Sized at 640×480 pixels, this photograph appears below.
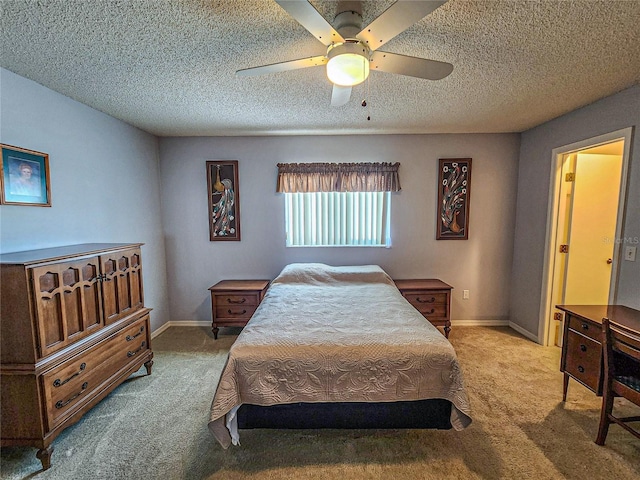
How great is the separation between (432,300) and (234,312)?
239cm

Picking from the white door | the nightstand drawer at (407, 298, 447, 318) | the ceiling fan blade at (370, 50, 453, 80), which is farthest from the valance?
the ceiling fan blade at (370, 50, 453, 80)

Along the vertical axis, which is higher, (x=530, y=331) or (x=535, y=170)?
(x=535, y=170)

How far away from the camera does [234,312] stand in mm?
3320

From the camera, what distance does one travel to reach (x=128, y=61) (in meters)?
1.81

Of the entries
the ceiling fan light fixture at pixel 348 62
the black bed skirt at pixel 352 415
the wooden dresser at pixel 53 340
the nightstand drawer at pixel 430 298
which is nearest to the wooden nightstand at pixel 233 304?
the wooden dresser at pixel 53 340

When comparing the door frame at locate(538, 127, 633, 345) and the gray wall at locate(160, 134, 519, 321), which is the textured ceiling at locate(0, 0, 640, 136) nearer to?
the door frame at locate(538, 127, 633, 345)

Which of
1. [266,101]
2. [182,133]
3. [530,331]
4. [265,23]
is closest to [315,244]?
[266,101]

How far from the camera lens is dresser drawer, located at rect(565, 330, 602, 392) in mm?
1869

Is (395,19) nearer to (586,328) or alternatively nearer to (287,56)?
→ (287,56)

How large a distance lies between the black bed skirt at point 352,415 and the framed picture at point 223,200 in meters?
2.34

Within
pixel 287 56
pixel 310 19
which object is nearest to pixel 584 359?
pixel 310 19

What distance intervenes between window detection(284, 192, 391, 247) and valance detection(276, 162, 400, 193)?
104 millimetres

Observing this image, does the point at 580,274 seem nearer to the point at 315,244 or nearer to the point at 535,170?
the point at 535,170

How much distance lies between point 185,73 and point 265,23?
84 cm
